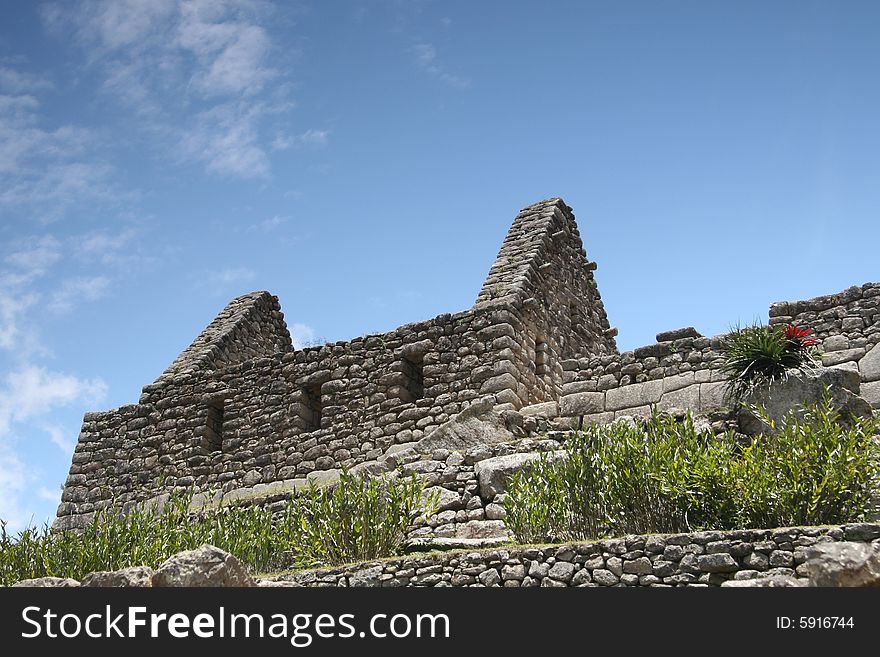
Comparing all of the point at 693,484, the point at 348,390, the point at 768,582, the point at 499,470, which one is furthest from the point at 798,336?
the point at 348,390

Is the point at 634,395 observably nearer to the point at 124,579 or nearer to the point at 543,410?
the point at 543,410

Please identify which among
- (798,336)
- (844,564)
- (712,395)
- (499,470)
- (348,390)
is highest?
(348,390)

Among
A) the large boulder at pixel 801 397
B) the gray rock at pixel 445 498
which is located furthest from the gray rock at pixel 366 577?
the large boulder at pixel 801 397

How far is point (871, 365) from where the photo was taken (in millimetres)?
11195

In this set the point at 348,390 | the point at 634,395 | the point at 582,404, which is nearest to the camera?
the point at 634,395

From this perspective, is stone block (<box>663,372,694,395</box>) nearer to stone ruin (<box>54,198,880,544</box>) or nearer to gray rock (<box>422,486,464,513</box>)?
stone ruin (<box>54,198,880,544</box>)

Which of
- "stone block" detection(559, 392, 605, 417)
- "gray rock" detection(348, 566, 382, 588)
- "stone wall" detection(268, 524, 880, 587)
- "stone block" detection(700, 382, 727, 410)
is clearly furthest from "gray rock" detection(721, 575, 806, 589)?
"stone block" detection(559, 392, 605, 417)

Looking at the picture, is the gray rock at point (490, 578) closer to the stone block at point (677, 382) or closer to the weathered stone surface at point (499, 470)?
the weathered stone surface at point (499, 470)

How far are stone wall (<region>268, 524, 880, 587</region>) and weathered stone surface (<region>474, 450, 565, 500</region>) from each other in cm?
236

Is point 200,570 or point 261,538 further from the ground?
point 261,538

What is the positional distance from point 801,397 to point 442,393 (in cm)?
543

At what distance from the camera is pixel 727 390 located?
37.3 feet

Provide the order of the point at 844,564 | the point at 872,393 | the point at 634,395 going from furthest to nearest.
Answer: the point at 634,395 → the point at 872,393 → the point at 844,564
